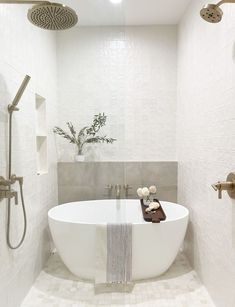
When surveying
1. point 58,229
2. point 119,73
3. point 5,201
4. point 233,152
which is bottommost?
point 58,229

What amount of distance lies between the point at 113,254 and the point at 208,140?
1.29 m

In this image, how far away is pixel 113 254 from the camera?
6.67ft

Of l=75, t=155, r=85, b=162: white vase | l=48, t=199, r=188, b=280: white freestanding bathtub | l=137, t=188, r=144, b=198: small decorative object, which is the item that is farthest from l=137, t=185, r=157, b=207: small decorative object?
l=75, t=155, r=85, b=162: white vase

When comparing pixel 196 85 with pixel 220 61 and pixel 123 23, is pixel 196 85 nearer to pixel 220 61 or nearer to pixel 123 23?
pixel 220 61

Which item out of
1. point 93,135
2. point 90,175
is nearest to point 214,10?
point 93,135

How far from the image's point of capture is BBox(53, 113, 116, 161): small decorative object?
2906 millimetres

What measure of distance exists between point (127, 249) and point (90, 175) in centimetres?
116

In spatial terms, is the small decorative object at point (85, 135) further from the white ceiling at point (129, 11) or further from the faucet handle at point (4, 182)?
the faucet handle at point (4, 182)

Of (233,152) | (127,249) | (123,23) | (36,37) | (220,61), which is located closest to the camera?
(233,152)

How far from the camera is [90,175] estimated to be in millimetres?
2953

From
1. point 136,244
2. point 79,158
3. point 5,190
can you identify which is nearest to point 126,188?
point 79,158

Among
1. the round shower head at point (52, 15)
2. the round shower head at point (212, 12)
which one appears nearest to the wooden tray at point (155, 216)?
the round shower head at point (212, 12)

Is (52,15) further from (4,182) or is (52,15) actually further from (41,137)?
(41,137)

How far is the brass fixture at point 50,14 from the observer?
54.1 inches
